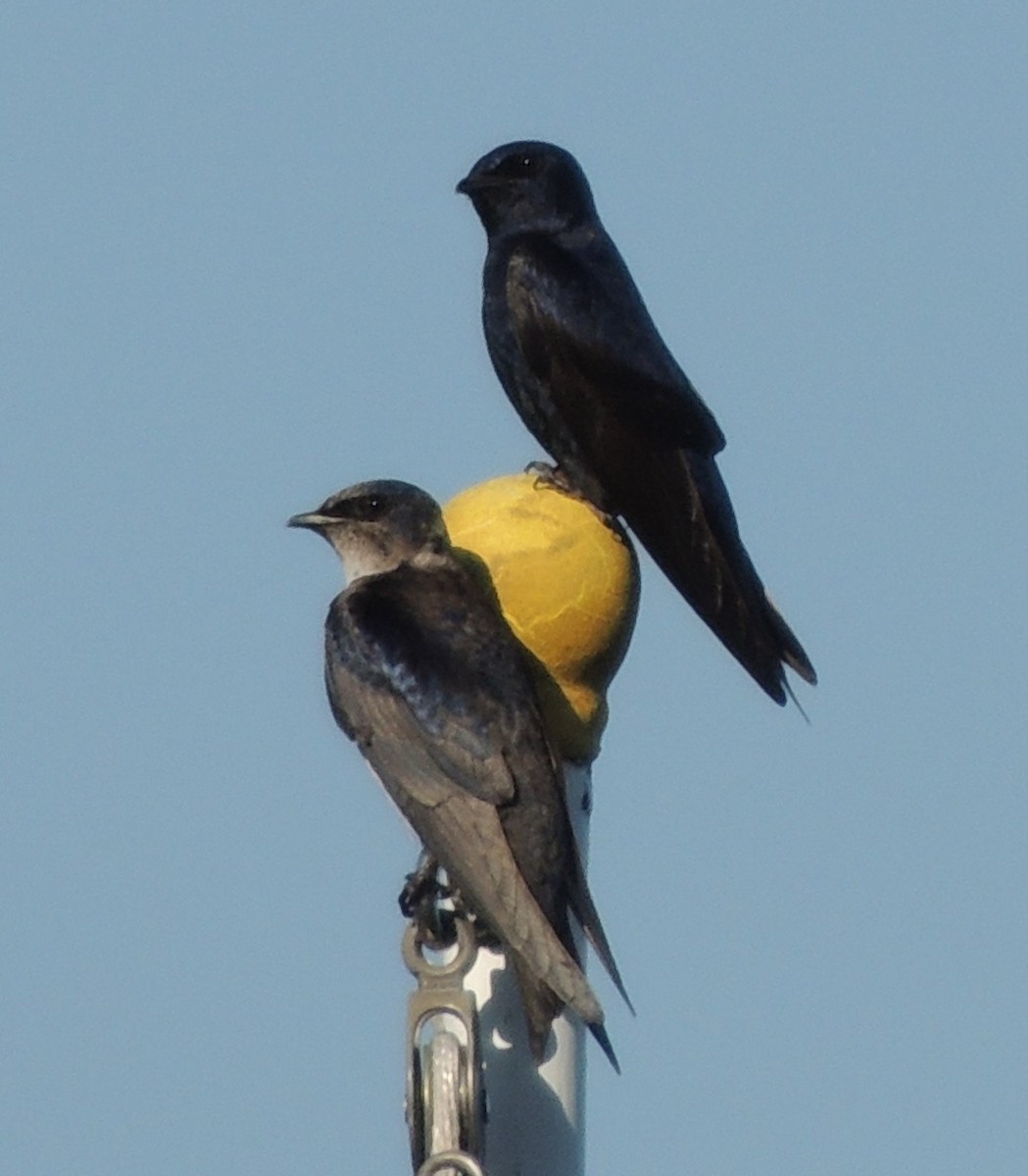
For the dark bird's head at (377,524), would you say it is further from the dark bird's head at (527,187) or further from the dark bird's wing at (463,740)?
the dark bird's head at (527,187)

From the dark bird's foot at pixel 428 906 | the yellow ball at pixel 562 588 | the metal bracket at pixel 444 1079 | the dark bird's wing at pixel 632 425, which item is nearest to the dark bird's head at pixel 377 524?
the yellow ball at pixel 562 588

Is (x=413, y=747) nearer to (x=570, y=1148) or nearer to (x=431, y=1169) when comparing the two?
(x=570, y=1148)

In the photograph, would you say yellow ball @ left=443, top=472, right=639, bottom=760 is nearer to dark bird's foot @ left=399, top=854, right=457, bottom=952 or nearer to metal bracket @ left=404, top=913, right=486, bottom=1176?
dark bird's foot @ left=399, top=854, right=457, bottom=952

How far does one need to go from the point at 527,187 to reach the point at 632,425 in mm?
856

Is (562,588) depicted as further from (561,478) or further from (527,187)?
(527,187)

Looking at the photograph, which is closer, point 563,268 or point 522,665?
point 522,665

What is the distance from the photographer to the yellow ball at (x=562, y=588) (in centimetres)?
557

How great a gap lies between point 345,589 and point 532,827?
104 centimetres

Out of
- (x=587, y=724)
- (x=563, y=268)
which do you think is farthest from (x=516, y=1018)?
(x=563, y=268)

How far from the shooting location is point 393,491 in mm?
6371

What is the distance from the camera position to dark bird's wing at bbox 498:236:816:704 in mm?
6980

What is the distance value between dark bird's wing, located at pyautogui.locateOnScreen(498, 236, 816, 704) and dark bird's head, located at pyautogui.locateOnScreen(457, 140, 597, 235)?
0.65ft

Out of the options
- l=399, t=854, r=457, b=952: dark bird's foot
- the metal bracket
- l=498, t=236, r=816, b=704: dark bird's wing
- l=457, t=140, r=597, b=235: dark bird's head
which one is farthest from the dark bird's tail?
the metal bracket

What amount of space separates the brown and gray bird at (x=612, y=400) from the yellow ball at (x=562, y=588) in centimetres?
104
